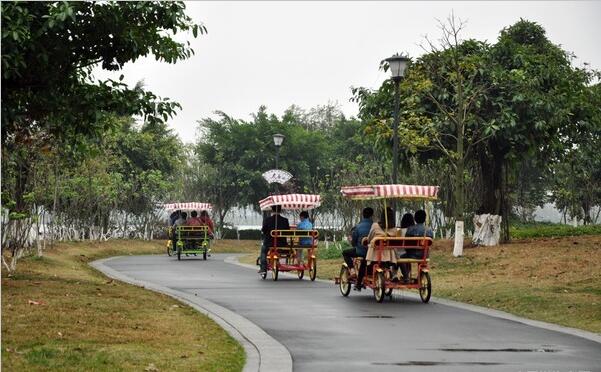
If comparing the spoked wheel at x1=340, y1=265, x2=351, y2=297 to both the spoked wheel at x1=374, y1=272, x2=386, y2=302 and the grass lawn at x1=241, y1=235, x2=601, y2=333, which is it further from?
the grass lawn at x1=241, y1=235, x2=601, y2=333

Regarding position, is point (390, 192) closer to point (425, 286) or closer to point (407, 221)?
point (407, 221)

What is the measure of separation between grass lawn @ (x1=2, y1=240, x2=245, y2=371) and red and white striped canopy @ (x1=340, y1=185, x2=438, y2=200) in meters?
4.51

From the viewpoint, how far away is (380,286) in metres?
19.7

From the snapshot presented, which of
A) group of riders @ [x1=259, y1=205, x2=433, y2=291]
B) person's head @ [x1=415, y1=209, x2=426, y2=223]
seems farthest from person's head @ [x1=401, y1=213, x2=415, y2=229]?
person's head @ [x1=415, y1=209, x2=426, y2=223]

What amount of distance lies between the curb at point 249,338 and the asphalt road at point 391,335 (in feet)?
0.65

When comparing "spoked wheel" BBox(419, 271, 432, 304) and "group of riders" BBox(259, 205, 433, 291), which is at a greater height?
"group of riders" BBox(259, 205, 433, 291)

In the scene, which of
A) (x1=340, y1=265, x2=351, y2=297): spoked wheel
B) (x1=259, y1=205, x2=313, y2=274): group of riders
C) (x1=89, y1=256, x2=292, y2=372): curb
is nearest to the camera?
(x1=89, y1=256, x2=292, y2=372): curb

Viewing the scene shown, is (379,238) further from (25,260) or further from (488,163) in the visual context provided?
(488,163)

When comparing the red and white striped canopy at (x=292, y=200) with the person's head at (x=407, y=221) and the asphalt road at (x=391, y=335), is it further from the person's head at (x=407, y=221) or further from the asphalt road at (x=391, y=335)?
the person's head at (x=407, y=221)

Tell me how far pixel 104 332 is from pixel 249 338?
1859 mm

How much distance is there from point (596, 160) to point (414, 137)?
26.8 metres

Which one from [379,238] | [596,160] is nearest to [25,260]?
[379,238]

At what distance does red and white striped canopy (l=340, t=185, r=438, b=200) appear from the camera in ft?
68.9

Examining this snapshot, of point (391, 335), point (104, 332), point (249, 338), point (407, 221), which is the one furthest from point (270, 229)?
point (104, 332)
